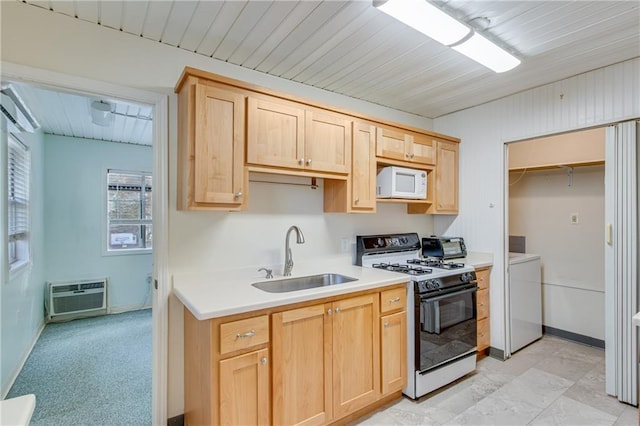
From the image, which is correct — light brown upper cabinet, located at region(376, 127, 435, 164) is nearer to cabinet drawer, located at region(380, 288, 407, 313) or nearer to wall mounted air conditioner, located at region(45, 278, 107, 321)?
cabinet drawer, located at region(380, 288, 407, 313)

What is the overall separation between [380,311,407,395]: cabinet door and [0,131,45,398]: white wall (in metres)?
2.77

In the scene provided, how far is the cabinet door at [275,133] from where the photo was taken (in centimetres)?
202

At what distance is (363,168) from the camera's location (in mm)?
2559

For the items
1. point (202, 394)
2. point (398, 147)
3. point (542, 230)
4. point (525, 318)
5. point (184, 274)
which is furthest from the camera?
point (542, 230)

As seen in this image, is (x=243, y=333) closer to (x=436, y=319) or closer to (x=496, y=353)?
(x=436, y=319)

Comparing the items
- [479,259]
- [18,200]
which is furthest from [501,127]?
[18,200]

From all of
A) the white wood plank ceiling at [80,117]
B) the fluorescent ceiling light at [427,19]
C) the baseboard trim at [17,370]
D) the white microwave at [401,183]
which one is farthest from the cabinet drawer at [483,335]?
the baseboard trim at [17,370]

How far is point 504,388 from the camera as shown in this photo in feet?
8.12

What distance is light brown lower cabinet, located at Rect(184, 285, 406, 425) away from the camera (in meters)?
1.58

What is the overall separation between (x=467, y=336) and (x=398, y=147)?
5.52 feet

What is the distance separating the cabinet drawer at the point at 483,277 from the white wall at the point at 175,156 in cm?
119

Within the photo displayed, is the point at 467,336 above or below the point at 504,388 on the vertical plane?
above

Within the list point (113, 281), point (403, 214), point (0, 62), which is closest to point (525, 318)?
point (403, 214)

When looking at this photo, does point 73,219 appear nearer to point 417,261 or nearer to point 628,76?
point 417,261
